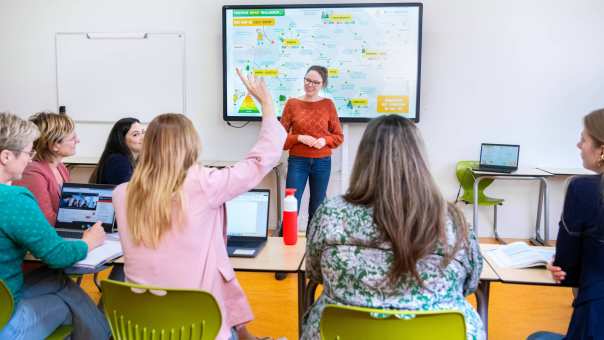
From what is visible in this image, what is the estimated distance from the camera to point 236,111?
189 inches

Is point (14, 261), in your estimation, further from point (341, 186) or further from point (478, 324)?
point (341, 186)

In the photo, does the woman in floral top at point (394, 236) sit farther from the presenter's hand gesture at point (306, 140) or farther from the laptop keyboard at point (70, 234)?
the presenter's hand gesture at point (306, 140)

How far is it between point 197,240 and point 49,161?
1.23m

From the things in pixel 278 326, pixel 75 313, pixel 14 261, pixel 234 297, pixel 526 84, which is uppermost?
pixel 526 84

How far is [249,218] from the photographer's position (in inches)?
89.8

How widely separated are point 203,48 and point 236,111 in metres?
0.68

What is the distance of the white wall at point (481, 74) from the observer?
177 inches

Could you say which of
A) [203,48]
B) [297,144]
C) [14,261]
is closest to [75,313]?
[14,261]

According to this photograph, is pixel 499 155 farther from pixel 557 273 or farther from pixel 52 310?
pixel 52 310

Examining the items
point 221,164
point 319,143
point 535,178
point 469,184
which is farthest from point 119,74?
point 535,178

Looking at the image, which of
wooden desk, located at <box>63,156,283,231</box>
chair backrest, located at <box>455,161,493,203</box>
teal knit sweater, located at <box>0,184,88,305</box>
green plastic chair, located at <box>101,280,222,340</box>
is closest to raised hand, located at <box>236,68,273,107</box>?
green plastic chair, located at <box>101,280,222,340</box>

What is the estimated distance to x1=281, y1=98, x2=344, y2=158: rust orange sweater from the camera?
4016 millimetres

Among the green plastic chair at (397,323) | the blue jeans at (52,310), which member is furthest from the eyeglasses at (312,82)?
the green plastic chair at (397,323)

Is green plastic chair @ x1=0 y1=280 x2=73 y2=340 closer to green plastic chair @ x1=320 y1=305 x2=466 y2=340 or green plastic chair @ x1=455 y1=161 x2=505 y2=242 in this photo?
green plastic chair @ x1=320 y1=305 x2=466 y2=340
